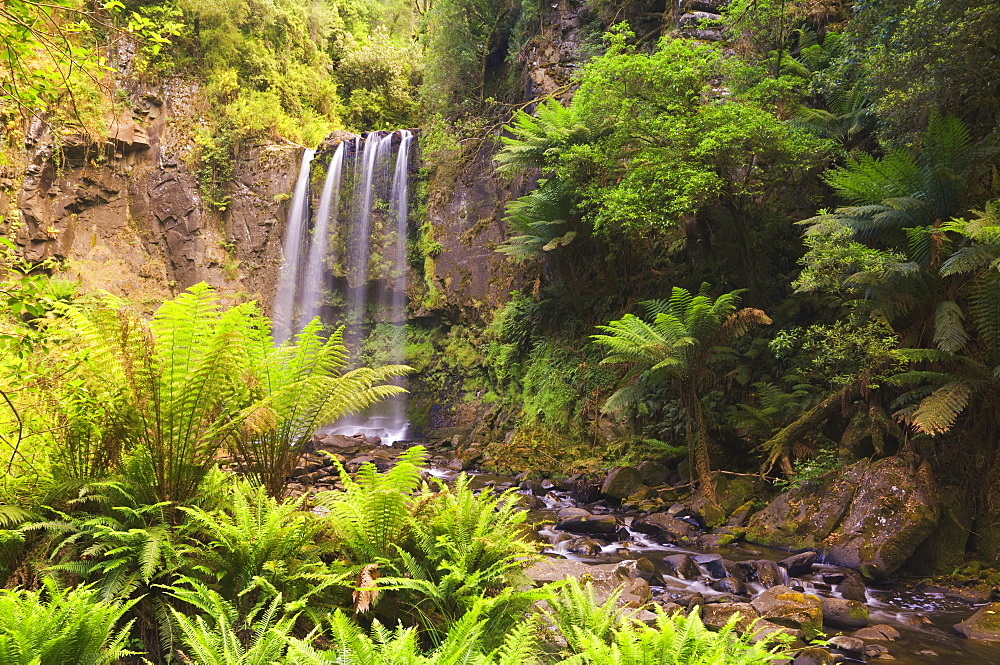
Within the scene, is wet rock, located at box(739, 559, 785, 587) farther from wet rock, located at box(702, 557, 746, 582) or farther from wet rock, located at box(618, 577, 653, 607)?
wet rock, located at box(618, 577, 653, 607)

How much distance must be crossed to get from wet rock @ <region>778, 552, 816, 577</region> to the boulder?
28 centimetres

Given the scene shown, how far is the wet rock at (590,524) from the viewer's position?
22.7ft

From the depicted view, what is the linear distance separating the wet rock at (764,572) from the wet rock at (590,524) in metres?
1.61

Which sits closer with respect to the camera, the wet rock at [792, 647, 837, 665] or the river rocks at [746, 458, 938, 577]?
the wet rock at [792, 647, 837, 665]

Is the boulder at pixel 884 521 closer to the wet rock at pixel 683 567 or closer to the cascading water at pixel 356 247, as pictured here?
the wet rock at pixel 683 567

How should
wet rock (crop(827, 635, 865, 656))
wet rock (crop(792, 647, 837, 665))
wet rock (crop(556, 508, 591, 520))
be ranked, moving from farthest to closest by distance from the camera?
wet rock (crop(556, 508, 591, 520)) < wet rock (crop(827, 635, 865, 656)) < wet rock (crop(792, 647, 837, 665))

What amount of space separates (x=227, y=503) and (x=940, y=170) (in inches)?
261

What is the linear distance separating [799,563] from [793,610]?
131cm

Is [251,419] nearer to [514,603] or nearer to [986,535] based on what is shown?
[514,603]

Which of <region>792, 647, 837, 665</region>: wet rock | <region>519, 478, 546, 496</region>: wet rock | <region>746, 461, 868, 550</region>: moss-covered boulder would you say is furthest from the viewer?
<region>519, 478, 546, 496</region>: wet rock

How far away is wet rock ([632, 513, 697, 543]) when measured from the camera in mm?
6730

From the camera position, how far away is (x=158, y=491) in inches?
131

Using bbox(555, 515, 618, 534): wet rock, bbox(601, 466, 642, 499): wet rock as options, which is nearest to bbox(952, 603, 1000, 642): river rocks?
bbox(555, 515, 618, 534): wet rock

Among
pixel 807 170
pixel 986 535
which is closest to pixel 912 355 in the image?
pixel 986 535
